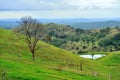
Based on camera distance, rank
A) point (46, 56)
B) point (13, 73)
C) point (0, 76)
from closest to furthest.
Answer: point (0, 76), point (13, 73), point (46, 56)

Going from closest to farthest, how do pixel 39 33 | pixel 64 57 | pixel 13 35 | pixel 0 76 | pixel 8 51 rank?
pixel 0 76 < pixel 39 33 < pixel 8 51 < pixel 64 57 < pixel 13 35

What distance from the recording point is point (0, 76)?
40969 mm

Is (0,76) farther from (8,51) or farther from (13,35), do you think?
(13,35)

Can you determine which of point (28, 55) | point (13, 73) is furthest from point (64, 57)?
point (13, 73)

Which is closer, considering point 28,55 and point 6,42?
point 28,55

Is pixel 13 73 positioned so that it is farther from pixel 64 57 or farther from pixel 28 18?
pixel 64 57

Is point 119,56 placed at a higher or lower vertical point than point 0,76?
lower

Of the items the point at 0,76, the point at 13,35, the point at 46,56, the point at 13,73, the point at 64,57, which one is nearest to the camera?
the point at 0,76

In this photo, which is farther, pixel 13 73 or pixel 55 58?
pixel 55 58

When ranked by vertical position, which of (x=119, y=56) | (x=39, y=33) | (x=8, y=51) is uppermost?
(x=39, y=33)

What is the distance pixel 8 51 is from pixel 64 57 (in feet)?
65.4

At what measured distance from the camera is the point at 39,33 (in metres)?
71.6

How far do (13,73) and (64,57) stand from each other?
4916 cm

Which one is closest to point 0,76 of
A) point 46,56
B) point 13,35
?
point 46,56
